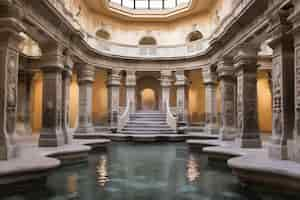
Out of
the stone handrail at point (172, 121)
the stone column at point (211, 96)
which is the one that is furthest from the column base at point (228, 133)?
the stone handrail at point (172, 121)

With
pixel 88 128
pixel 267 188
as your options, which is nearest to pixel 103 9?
pixel 88 128

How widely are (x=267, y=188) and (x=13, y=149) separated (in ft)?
18.7

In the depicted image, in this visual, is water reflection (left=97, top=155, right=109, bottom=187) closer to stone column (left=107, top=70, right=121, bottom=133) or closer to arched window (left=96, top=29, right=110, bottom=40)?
stone column (left=107, top=70, right=121, bottom=133)

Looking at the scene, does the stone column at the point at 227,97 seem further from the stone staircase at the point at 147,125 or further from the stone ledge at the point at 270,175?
the stone ledge at the point at 270,175

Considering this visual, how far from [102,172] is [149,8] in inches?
749

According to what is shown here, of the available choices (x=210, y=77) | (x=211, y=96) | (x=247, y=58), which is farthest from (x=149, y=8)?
(x=247, y=58)

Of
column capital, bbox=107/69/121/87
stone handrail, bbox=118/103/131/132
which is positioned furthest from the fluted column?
column capital, bbox=107/69/121/87

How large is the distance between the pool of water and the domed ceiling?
46.2 feet

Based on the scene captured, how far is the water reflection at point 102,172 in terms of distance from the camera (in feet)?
20.3

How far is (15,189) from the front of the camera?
5.30 metres

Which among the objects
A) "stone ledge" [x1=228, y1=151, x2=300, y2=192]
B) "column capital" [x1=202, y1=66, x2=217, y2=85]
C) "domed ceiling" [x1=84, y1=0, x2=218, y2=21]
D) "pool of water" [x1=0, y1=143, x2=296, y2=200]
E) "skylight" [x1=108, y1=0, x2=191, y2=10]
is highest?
"skylight" [x1=108, y1=0, x2=191, y2=10]

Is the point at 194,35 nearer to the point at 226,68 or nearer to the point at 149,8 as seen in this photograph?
the point at 149,8

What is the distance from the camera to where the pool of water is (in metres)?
5.14

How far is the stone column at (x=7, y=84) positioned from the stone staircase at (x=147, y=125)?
1006 centimetres
